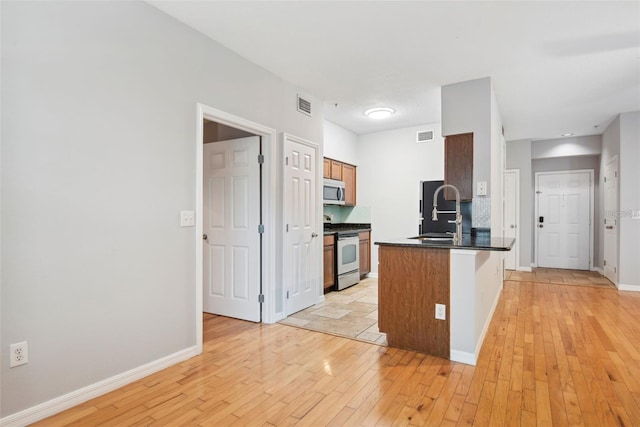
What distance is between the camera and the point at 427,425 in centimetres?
184

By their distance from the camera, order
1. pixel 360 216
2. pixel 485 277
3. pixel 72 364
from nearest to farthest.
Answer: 1. pixel 72 364
2. pixel 485 277
3. pixel 360 216

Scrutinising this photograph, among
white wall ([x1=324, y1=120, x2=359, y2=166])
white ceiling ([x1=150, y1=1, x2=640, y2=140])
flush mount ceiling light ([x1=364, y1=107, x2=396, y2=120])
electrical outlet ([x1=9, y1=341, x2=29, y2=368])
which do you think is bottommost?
electrical outlet ([x1=9, y1=341, x2=29, y2=368])

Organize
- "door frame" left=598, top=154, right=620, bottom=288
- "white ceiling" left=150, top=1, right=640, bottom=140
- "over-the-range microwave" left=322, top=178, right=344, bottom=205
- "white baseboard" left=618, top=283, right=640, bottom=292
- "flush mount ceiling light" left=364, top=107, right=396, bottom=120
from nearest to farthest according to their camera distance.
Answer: "white ceiling" left=150, top=1, right=640, bottom=140 < "flush mount ceiling light" left=364, top=107, right=396, bottom=120 < "white baseboard" left=618, top=283, right=640, bottom=292 < "door frame" left=598, top=154, right=620, bottom=288 < "over-the-range microwave" left=322, top=178, right=344, bottom=205

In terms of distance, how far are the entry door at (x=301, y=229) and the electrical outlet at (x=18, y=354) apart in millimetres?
2215

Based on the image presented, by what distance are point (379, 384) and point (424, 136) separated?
4401 mm

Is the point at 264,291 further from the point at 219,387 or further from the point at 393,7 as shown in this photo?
the point at 393,7

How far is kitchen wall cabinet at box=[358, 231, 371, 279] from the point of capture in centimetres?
588

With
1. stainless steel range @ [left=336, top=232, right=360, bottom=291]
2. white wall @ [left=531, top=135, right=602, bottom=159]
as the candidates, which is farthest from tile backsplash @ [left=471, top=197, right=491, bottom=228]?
white wall @ [left=531, top=135, right=602, bottom=159]

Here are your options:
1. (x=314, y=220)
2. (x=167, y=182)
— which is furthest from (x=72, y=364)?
(x=314, y=220)

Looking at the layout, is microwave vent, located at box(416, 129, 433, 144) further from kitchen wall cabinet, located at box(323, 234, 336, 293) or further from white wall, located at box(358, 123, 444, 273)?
kitchen wall cabinet, located at box(323, 234, 336, 293)

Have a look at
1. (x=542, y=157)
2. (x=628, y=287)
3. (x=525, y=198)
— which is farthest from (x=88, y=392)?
(x=542, y=157)

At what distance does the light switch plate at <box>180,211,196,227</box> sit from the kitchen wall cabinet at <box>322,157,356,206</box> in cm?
298

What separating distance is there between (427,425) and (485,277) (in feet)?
5.97

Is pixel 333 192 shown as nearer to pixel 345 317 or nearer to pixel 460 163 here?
pixel 460 163
